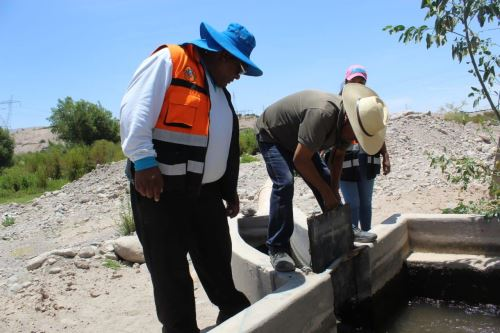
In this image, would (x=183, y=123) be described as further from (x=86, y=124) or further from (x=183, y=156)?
(x=86, y=124)

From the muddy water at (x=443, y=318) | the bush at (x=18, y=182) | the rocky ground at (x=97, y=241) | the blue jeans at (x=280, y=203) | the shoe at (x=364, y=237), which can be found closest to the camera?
the blue jeans at (x=280, y=203)

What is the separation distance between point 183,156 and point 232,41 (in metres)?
0.66

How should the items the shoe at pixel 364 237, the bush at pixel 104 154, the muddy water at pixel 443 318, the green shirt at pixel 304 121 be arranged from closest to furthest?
the green shirt at pixel 304 121
the muddy water at pixel 443 318
the shoe at pixel 364 237
the bush at pixel 104 154

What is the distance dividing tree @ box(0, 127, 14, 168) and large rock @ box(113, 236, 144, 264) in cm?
3094

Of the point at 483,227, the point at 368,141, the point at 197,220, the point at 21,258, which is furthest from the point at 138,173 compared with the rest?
the point at 21,258

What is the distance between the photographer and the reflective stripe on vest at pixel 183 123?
2.22 metres

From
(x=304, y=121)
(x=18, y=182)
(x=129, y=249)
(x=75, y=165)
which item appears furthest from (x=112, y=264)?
(x=18, y=182)

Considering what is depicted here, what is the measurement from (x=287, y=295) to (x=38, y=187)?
1528 cm

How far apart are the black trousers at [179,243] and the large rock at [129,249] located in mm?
2466

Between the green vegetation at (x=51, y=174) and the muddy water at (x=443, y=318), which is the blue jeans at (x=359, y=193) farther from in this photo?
the green vegetation at (x=51, y=174)

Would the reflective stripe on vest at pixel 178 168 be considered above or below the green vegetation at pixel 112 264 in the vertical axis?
above

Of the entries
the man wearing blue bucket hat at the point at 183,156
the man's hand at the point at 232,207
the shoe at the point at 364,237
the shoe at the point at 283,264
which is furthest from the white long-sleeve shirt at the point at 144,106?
the shoe at the point at 364,237

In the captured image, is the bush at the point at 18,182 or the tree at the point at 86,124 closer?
the bush at the point at 18,182

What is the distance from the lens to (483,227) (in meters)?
4.05
